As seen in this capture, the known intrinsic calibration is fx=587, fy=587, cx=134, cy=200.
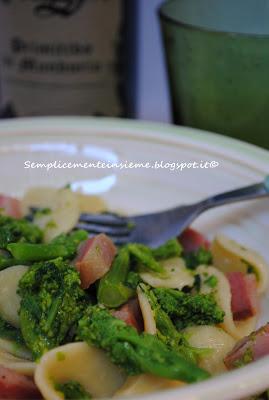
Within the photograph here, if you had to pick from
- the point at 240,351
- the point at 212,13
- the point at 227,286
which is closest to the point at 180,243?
the point at 227,286

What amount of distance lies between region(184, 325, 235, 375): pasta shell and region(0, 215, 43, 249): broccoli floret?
39cm

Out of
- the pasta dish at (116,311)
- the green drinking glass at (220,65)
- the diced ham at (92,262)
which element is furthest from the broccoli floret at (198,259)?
the green drinking glass at (220,65)

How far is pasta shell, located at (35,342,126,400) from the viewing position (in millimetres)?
908

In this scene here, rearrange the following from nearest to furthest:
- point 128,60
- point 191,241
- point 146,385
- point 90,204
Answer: point 146,385 < point 191,241 < point 90,204 < point 128,60

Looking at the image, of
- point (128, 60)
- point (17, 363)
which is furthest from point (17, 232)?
point (128, 60)

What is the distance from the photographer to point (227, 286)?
3.75 feet

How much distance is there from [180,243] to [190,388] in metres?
0.62

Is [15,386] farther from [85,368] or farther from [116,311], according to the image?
[116,311]

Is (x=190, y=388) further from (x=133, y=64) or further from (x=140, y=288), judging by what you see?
(x=133, y=64)

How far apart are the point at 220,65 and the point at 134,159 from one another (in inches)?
13.0

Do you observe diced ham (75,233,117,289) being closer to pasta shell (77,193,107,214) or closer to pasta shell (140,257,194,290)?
pasta shell (140,257,194,290)

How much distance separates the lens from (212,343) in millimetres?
1023

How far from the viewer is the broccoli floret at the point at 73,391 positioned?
883 mm

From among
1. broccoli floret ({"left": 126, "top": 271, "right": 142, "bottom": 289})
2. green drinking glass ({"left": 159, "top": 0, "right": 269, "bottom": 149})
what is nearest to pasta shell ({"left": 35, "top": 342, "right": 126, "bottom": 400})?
broccoli floret ({"left": 126, "top": 271, "right": 142, "bottom": 289})
